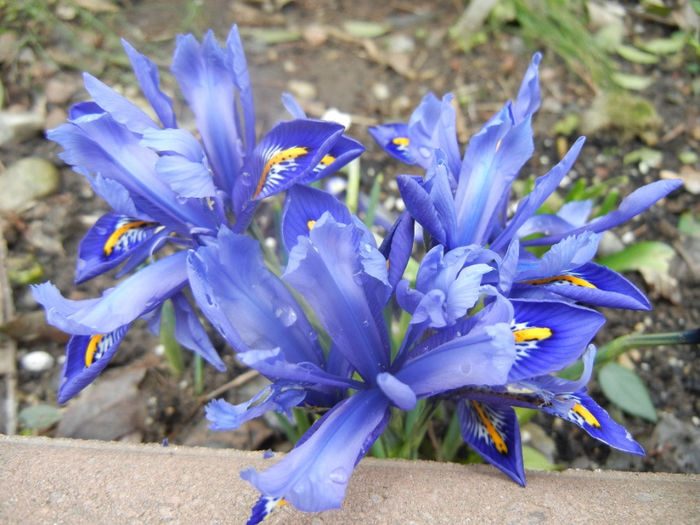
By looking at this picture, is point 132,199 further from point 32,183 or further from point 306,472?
point 32,183

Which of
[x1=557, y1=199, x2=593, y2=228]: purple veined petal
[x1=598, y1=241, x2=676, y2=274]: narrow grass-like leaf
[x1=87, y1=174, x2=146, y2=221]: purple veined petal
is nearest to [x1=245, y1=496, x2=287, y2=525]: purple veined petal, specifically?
[x1=87, y1=174, x2=146, y2=221]: purple veined petal

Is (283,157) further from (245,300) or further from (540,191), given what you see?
(540,191)

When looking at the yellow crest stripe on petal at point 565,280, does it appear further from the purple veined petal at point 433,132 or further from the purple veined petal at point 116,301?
the purple veined petal at point 116,301

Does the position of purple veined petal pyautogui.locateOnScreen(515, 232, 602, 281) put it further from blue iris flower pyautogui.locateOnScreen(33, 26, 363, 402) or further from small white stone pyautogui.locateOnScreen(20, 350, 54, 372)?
small white stone pyautogui.locateOnScreen(20, 350, 54, 372)

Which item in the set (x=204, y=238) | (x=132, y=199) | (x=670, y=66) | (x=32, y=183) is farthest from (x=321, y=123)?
(x=670, y=66)

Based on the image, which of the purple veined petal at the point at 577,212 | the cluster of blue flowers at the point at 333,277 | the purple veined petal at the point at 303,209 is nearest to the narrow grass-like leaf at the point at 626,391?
the purple veined petal at the point at 577,212
